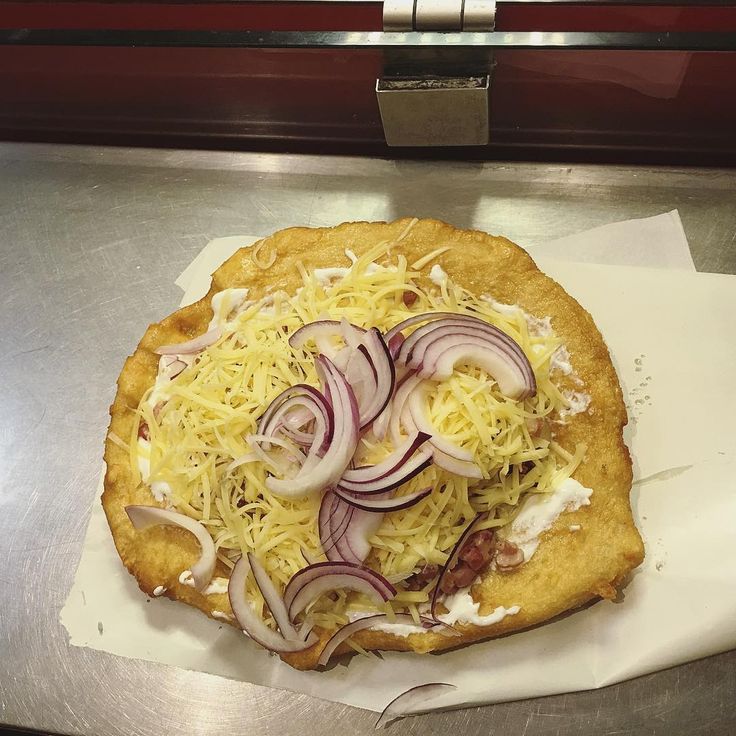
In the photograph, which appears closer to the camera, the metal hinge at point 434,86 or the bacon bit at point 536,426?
the bacon bit at point 536,426

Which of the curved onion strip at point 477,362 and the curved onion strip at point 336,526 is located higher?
the curved onion strip at point 477,362

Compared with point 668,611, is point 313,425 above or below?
above

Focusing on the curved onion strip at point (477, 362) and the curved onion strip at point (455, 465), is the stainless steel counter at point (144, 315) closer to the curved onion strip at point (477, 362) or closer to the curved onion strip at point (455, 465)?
the curved onion strip at point (455, 465)

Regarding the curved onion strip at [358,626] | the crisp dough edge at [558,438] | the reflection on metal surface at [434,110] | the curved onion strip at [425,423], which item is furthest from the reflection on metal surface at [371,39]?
the curved onion strip at [358,626]

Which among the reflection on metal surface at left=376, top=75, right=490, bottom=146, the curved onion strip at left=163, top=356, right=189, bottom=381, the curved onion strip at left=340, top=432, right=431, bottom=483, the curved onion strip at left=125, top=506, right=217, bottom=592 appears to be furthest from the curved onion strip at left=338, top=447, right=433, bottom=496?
the reflection on metal surface at left=376, top=75, right=490, bottom=146

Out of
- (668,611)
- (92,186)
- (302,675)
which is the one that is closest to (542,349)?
(668,611)

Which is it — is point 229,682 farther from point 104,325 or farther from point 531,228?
point 531,228
